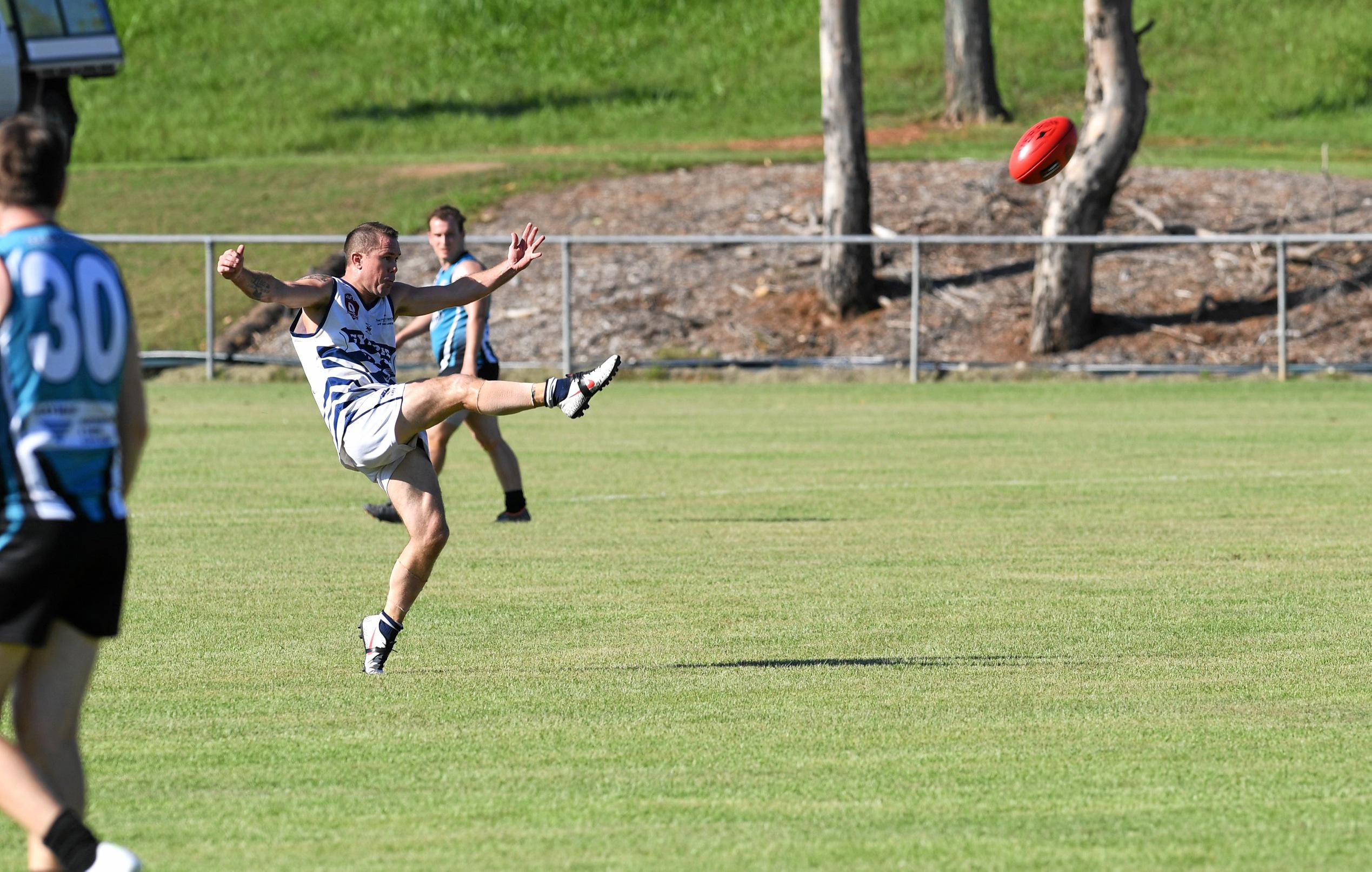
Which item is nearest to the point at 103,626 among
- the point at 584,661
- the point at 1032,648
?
the point at 584,661

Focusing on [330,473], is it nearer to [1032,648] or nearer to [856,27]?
[1032,648]

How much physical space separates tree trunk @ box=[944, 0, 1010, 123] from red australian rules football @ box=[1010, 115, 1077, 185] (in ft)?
85.0

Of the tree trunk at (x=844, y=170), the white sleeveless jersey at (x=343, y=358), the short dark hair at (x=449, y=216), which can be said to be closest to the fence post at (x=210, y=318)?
the tree trunk at (x=844, y=170)

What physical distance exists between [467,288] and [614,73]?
146 ft

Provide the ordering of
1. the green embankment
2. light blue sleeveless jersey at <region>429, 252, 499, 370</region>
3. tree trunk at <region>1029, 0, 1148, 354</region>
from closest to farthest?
light blue sleeveless jersey at <region>429, 252, 499, 370</region> < tree trunk at <region>1029, 0, 1148, 354</region> < the green embankment

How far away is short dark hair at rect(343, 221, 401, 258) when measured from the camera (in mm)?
8836

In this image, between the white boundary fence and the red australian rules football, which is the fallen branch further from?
the red australian rules football

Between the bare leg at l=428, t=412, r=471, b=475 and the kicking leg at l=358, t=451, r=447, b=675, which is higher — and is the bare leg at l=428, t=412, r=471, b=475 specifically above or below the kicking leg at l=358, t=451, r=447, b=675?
below

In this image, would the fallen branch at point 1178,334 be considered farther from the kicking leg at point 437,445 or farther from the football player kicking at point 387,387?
the football player kicking at point 387,387

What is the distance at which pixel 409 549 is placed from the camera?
8.48 m

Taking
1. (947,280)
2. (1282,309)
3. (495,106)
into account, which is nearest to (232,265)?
(1282,309)

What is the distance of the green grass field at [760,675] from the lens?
5805 millimetres

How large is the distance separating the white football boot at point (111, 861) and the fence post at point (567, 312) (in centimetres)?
2214

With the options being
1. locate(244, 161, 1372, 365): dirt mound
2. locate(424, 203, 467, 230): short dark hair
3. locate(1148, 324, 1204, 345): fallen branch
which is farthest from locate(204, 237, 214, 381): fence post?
locate(424, 203, 467, 230): short dark hair
